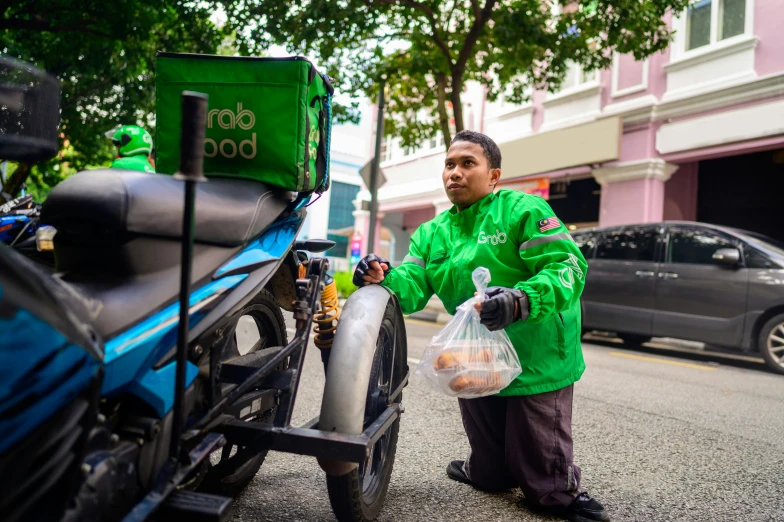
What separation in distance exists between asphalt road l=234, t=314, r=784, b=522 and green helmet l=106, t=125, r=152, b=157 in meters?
1.98

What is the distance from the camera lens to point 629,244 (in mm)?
8844

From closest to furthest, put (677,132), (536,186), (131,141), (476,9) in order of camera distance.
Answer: (131,141)
(476,9)
(677,132)
(536,186)

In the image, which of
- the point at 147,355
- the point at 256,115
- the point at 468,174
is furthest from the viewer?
the point at 468,174

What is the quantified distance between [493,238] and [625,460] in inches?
61.9

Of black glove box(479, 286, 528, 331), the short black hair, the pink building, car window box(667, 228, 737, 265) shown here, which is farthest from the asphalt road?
the pink building

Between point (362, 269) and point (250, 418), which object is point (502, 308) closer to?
point (362, 269)

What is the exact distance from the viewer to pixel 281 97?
7.07ft

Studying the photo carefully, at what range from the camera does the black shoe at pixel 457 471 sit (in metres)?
2.89

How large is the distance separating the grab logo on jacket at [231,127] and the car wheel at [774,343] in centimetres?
684

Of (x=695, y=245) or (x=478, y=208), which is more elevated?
(x=695, y=245)

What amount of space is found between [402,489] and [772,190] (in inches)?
498

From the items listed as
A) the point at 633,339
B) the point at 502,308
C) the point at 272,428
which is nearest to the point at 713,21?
the point at 633,339

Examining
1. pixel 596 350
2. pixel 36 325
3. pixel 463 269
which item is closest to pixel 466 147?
pixel 463 269

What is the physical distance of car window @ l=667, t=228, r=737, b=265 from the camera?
25.7ft
